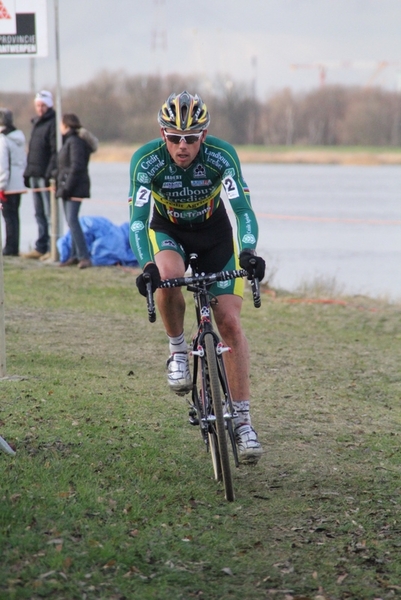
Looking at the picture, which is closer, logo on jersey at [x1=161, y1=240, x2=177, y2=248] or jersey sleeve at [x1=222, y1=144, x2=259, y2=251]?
jersey sleeve at [x1=222, y1=144, x2=259, y2=251]

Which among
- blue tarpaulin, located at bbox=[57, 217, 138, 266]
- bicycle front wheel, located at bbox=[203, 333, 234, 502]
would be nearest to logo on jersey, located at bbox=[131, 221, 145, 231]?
bicycle front wheel, located at bbox=[203, 333, 234, 502]

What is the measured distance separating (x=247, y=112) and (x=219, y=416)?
67.6 meters

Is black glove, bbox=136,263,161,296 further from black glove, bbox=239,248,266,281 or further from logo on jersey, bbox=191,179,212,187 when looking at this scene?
logo on jersey, bbox=191,179,212,187

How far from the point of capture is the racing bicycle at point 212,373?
5434 mm

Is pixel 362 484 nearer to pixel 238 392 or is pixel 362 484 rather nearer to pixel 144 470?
pixel 238 392

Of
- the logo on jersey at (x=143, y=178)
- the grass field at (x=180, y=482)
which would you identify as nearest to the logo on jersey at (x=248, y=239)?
the logo on jersey at (x=143, y=178)

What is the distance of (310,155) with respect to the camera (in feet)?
216

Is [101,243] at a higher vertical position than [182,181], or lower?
lower

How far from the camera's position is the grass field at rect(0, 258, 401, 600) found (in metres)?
4.49

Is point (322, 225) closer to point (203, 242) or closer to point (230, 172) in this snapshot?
point (203, 242)

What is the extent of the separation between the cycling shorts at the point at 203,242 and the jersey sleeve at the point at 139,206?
221mm

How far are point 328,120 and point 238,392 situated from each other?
242ft

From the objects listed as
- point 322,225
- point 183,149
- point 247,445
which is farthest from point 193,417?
point 322,225

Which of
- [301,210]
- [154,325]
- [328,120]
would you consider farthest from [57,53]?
[328,120]
